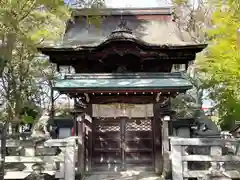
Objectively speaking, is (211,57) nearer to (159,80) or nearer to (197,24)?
(159,80)

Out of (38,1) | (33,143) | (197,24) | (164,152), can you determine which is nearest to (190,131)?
(164,152)

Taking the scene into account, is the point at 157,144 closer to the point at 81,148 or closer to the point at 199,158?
the point at 199,158

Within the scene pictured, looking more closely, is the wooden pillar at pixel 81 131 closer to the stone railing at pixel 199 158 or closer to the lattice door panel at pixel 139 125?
the lattice door panel at pixel 139 125

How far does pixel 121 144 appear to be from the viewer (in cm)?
973

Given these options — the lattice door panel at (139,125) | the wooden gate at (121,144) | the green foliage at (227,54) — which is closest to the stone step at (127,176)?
the wooden gate at (121,144)

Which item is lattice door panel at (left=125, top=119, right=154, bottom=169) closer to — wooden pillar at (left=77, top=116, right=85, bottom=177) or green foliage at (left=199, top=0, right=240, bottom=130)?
wooden pillar at (left=77, top=116, right=85, bottom=177)

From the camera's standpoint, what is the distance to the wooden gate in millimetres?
9680

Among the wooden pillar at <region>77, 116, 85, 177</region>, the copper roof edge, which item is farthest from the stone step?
the copper roof edge

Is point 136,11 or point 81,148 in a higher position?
point 136,11

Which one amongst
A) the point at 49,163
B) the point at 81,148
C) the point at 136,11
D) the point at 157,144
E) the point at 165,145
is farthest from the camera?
the point at 136,11

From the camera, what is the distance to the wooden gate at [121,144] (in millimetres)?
9680

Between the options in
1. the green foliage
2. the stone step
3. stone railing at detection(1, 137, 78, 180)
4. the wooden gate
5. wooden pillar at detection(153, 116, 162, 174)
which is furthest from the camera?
the green foliage

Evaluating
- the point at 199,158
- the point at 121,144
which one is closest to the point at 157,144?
the point at 121,144

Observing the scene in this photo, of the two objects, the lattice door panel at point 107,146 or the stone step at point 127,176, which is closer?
the stone step at point 127,176
